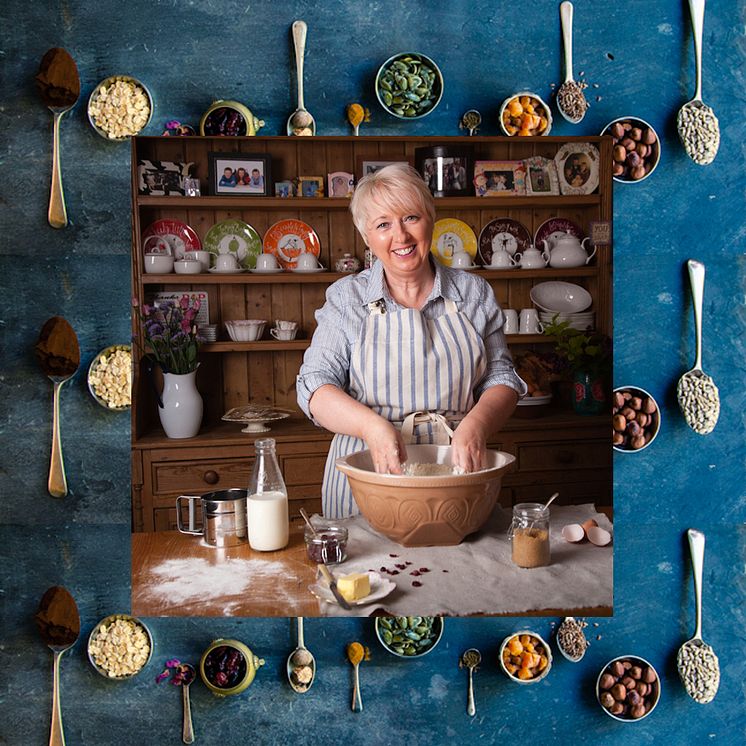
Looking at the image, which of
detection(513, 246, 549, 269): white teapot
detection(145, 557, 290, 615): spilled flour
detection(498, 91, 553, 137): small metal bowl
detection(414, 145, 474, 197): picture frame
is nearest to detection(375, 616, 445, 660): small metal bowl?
detection(145, 557, 290, 615): spilled flour

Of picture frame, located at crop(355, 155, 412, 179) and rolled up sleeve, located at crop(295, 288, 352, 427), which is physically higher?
picture frame, located at crop(355, 155, 412, 179)

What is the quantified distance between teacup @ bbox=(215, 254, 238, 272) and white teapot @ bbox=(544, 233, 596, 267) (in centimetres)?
52

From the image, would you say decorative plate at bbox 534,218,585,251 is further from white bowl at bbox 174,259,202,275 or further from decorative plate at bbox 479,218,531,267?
white bowl at bbox 174,259,202,275

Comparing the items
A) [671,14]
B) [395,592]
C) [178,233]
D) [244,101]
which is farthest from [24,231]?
[671,14]

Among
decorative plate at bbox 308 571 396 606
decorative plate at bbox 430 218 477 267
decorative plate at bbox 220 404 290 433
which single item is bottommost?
decorative plate at bbox 308 571 396 606

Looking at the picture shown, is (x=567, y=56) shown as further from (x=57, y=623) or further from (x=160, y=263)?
(x=57, y=623)

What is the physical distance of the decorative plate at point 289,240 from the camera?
1.36m

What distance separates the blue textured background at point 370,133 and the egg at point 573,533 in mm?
105

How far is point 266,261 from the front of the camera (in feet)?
4.49

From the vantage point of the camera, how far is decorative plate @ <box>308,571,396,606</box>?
136cm

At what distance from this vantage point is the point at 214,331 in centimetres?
137

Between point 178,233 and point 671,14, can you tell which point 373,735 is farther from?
point 671,14

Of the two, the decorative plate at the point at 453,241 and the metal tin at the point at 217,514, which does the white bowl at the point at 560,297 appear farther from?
the metal tin at the point at 217,514

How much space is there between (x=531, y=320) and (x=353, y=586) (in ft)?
1.74
